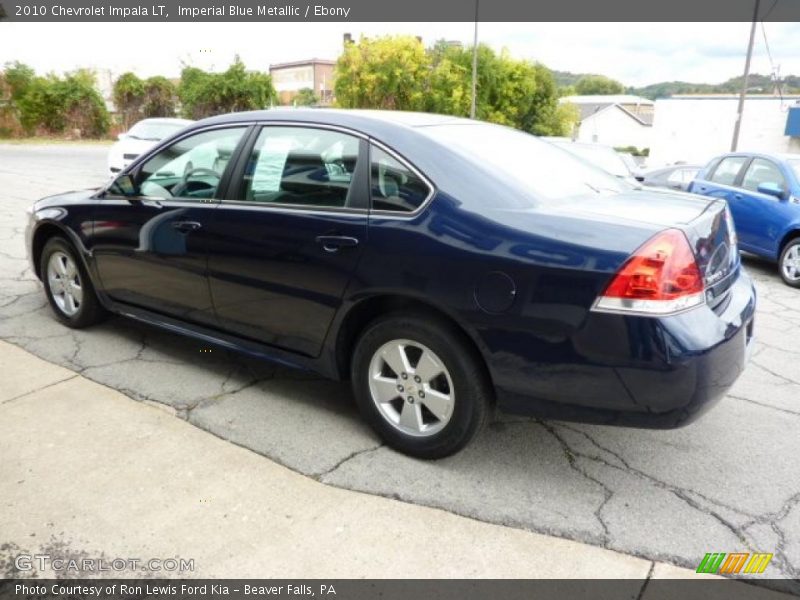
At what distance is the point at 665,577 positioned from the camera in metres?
2.36

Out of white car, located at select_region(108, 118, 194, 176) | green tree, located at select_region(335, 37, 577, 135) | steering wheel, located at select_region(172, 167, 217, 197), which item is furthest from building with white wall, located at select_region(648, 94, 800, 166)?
steering wheel, located at select_region(172, 167, 217, 197)

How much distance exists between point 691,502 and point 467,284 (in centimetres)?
136

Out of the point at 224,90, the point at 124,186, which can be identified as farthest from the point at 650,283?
the point at 224,90

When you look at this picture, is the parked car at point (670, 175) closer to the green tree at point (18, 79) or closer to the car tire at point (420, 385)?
the car tire at point (420, 385)

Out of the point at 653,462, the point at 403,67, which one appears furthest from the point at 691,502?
Result: the point at 403,67

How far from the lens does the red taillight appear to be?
8.05 ft

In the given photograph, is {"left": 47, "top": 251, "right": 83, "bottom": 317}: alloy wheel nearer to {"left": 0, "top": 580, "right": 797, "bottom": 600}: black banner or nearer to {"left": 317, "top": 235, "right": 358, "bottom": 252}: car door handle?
{"left": 317, "top": 235, "right": 358, "bottom": 252}: car door handle

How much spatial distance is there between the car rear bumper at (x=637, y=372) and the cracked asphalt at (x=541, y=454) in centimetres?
43

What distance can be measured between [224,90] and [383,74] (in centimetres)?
885

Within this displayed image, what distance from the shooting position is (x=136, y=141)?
13.2 m

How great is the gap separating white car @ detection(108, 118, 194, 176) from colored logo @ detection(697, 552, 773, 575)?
12.1 meters

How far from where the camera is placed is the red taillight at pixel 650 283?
2.46 metres

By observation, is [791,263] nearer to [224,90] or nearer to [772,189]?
[772,189]

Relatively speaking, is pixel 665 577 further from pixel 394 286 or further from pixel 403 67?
pixel 403 67
